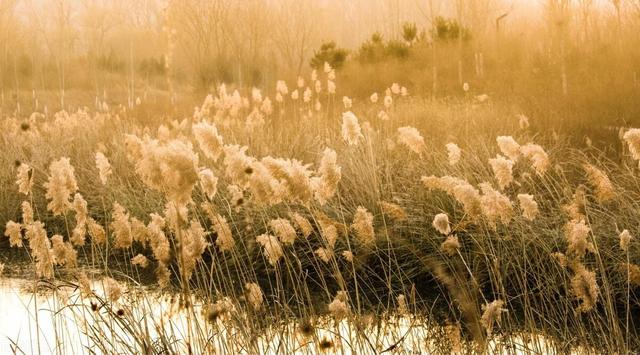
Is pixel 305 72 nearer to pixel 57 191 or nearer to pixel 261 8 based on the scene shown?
pixel 261 8

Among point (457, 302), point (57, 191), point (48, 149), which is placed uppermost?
point (57, 191)

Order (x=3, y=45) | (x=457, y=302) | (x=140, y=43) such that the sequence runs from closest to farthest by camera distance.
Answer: (x=457, y=302) → (x=3, y=45) → (x=140, y=43)

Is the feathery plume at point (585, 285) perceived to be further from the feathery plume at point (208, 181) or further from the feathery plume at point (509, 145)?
the feathery plume at point (208, 181)

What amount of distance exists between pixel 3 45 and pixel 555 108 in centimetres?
1411

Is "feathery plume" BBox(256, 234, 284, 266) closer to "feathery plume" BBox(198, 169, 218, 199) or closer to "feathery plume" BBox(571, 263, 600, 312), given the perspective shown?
"feathery plume" BBox(198, 169, 218, 199)

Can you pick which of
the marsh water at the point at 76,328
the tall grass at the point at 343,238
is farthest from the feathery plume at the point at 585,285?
the marsh water at the point at 76,328

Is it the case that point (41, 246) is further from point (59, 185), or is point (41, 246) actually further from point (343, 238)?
point (343, 238)

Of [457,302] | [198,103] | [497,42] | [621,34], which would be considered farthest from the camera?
[198,103]

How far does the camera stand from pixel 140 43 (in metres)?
20.4

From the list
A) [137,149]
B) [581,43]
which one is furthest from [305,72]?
[137,149]

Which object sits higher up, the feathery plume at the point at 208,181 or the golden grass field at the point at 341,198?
the feathery plume at the point at 208,181

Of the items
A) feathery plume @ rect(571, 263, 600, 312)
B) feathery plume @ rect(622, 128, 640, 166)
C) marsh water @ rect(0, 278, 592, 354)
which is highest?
feathery plume @ rect(622, 128, 640, 166)

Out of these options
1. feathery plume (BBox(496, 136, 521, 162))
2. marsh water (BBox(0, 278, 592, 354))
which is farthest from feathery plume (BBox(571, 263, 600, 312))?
feathery plume (BBox(496, 136, 521, 162))

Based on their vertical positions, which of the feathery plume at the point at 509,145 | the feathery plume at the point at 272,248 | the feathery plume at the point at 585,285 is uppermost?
the feathery plume at the point at 509,145
